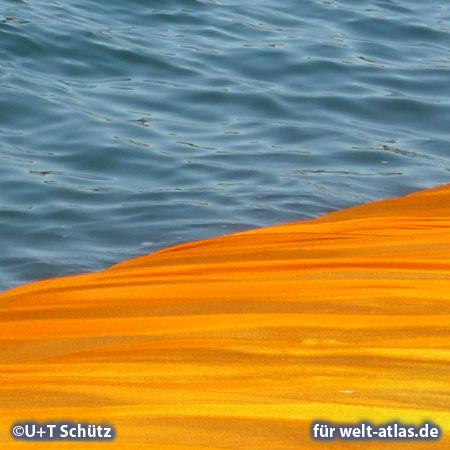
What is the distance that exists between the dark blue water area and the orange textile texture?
0.93 metres

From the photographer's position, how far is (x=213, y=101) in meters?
4.23

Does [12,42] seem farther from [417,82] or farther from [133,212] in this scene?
[417,82]

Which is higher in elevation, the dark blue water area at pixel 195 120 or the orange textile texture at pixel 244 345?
the dark blue water area at pixel 195 120

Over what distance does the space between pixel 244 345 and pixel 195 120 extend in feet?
8.19

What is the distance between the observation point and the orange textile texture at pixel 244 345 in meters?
1.39

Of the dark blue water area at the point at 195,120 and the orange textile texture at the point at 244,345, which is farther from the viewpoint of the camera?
the dark blue water area at the point at 195,120

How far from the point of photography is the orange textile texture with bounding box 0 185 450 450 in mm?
1393

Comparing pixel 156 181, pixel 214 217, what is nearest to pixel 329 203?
pixel 214 217

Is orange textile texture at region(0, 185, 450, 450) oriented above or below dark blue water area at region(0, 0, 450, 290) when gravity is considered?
below

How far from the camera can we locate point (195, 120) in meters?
4.02

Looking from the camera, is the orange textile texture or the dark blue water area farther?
the dark blue water area

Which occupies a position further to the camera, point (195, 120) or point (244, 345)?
point (195, 120)

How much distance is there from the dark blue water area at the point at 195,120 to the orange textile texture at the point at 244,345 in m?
0.93

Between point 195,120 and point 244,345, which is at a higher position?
point 195,120
